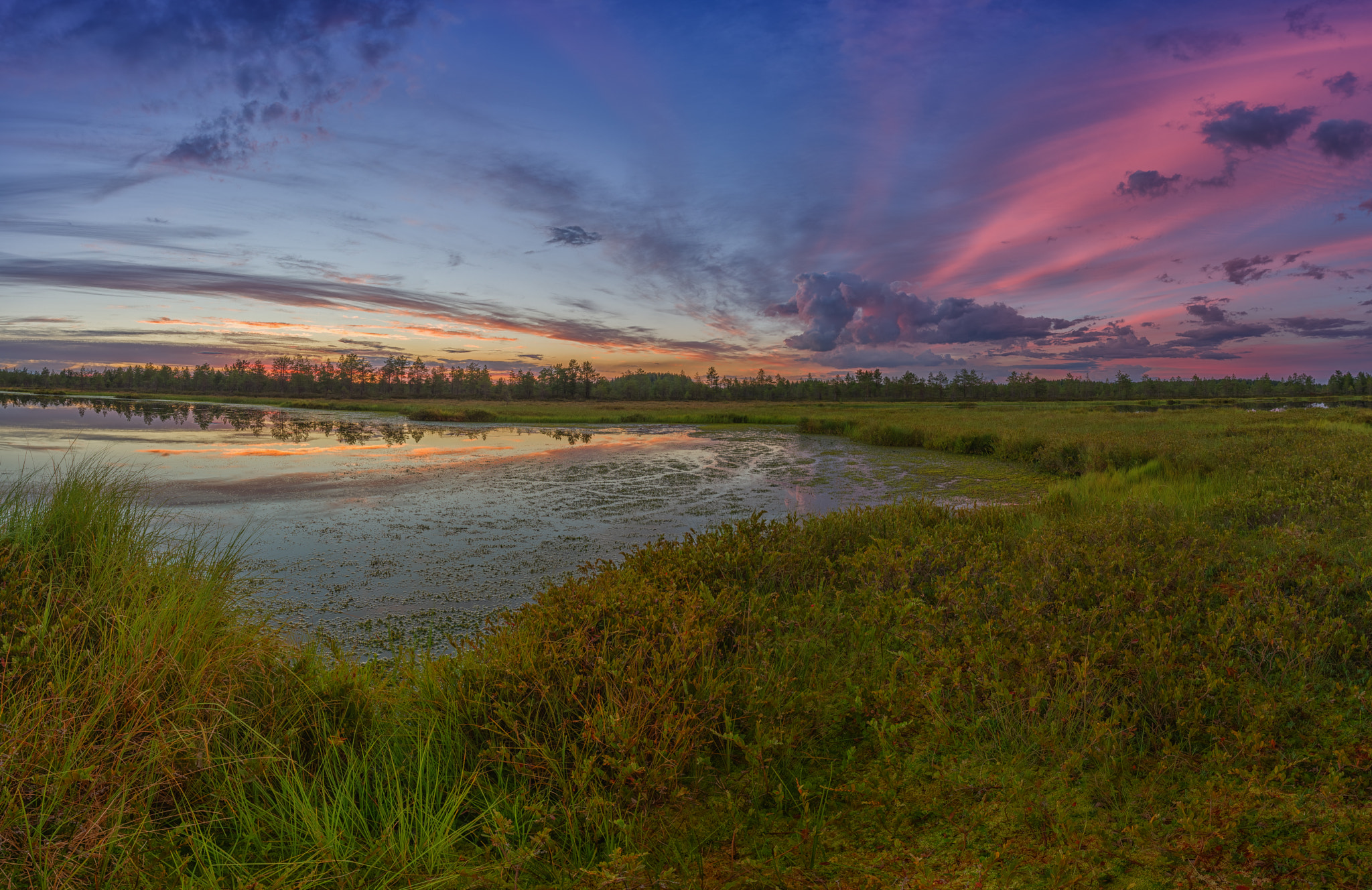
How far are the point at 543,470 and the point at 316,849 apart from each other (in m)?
A: 16.2

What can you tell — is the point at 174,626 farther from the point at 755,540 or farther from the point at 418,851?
the point at 755,540

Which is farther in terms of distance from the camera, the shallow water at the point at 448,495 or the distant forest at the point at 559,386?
the distant forest at the point at 559,386

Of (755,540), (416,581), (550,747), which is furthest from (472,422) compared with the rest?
(550,747)

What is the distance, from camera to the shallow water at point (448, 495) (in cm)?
758

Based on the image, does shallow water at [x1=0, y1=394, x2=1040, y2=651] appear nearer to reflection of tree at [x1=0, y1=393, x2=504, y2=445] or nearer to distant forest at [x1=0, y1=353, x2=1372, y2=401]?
reflection of tree at [x1=0, y1=393, x2=504, y2=445]

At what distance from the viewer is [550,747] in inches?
130

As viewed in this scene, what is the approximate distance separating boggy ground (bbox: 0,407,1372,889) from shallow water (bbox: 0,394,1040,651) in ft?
7.26

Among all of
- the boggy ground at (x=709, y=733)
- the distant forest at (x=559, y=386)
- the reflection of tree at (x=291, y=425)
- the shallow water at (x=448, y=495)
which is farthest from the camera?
the distant forest at (x=559, y=386)

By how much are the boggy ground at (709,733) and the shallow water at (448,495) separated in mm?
2214

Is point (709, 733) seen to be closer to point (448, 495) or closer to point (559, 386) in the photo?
point (448, 495)

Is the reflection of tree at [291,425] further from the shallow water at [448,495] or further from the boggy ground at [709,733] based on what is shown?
the boggy ground at [709,733]

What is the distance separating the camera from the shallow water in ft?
24.9

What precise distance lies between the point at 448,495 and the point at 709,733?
1200 cm

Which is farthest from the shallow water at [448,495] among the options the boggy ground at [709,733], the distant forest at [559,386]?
the distant forest at [559,386]
